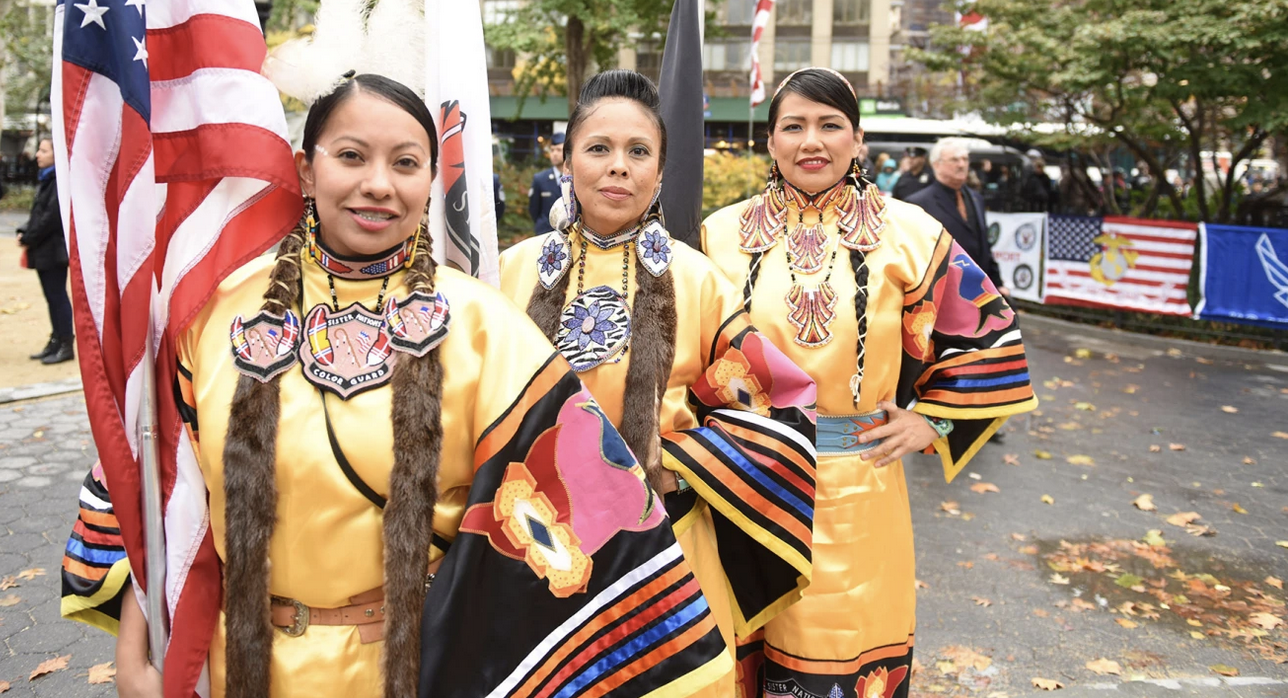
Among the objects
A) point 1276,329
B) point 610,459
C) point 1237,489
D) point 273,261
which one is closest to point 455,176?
point 273,261

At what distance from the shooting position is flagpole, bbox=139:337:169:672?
1.76 meters

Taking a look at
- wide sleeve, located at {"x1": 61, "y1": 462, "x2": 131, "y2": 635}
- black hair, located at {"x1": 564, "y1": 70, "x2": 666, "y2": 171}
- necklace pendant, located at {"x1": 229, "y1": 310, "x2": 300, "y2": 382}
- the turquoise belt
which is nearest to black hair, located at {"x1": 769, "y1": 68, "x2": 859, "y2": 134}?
black hair, located at {"x1": 564, "y1": 70, "x2": 666, "y2": 171}

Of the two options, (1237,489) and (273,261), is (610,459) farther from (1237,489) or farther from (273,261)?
(1237,489)

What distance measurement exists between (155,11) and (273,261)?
505mm

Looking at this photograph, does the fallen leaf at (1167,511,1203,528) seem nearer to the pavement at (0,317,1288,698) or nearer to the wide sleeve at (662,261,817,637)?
the pavement at (0,317,1288,698)

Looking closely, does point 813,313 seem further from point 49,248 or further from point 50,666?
point 49,248

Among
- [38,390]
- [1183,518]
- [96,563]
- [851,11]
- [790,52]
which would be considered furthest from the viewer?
[790,52]

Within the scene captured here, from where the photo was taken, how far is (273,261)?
190cm

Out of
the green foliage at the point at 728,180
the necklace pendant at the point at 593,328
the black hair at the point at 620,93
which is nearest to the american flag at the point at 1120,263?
the green foliage at the point at 728,180

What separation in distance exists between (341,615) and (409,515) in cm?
25

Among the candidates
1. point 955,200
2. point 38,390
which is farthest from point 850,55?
point 38,390

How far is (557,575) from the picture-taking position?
175cm

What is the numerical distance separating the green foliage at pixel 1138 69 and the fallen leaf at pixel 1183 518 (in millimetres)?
5900

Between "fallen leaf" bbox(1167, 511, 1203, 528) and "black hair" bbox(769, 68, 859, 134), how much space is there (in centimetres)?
417
